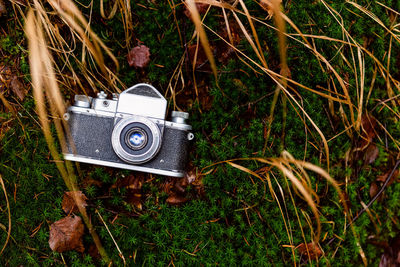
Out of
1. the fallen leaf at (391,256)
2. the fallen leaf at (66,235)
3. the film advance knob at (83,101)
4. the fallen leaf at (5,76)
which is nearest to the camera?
the film advance knob at (83,101)

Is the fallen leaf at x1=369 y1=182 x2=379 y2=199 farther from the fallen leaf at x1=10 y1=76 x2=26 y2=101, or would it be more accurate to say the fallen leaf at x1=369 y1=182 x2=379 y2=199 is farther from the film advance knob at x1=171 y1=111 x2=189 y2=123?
the fallen leaf at x1=10 y1=76 x2=26 y2=101

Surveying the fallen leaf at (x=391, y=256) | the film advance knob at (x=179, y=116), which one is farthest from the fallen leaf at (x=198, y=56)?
the fallen leaf at (x=391, y=256)

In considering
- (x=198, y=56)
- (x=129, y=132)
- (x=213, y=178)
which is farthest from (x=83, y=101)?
(x=213, y=178)

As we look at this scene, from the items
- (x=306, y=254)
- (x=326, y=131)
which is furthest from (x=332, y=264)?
(x=326, y=131)

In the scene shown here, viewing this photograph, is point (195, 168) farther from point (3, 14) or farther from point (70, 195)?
point (3, 14)

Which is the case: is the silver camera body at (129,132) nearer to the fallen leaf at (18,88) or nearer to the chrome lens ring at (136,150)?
the chrome lens ring at (136,150)

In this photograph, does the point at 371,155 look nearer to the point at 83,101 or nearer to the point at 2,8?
the point at 83,101

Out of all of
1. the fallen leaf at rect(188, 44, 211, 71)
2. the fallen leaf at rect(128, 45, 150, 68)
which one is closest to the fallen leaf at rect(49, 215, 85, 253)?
the fallen leaf at rect(128, 45, 150, 68)
